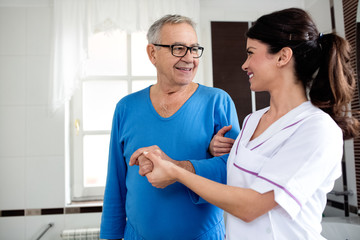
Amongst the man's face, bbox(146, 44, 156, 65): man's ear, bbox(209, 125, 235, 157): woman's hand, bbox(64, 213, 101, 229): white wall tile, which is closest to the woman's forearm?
bbox(209, 125, 235, 157): woman's hand

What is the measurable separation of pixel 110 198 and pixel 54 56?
1495mm

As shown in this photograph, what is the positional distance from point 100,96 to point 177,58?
1.56m

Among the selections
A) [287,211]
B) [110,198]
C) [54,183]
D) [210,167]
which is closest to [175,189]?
[210,167]

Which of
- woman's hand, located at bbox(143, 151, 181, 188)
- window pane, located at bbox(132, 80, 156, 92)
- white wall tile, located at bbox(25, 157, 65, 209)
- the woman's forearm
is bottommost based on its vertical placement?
white wall tile, located at bbox(25, 157, 65, 209)

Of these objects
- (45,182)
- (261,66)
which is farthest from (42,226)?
(261,66)

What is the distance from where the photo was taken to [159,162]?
0.85 metres

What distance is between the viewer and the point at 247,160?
0.83 m

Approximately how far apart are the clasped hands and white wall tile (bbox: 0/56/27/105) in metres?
1.80

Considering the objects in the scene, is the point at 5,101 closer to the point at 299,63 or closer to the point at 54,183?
the point at 54,183

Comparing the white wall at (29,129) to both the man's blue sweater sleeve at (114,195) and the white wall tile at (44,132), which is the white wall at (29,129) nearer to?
the white wall tile at (44,132)

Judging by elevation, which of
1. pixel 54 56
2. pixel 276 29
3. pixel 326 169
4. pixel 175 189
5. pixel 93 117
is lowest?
pixel 175 189

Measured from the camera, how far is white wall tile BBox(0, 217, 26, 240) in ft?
7.47

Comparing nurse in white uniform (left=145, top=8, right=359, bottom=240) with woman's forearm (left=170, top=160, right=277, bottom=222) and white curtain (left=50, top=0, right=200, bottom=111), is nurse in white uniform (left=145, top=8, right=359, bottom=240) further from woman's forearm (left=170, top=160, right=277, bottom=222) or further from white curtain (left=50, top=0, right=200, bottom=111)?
white curtain (left=50, top=0, right=200, bottom=111)

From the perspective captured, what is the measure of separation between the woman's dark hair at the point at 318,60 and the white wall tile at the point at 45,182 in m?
2.00
